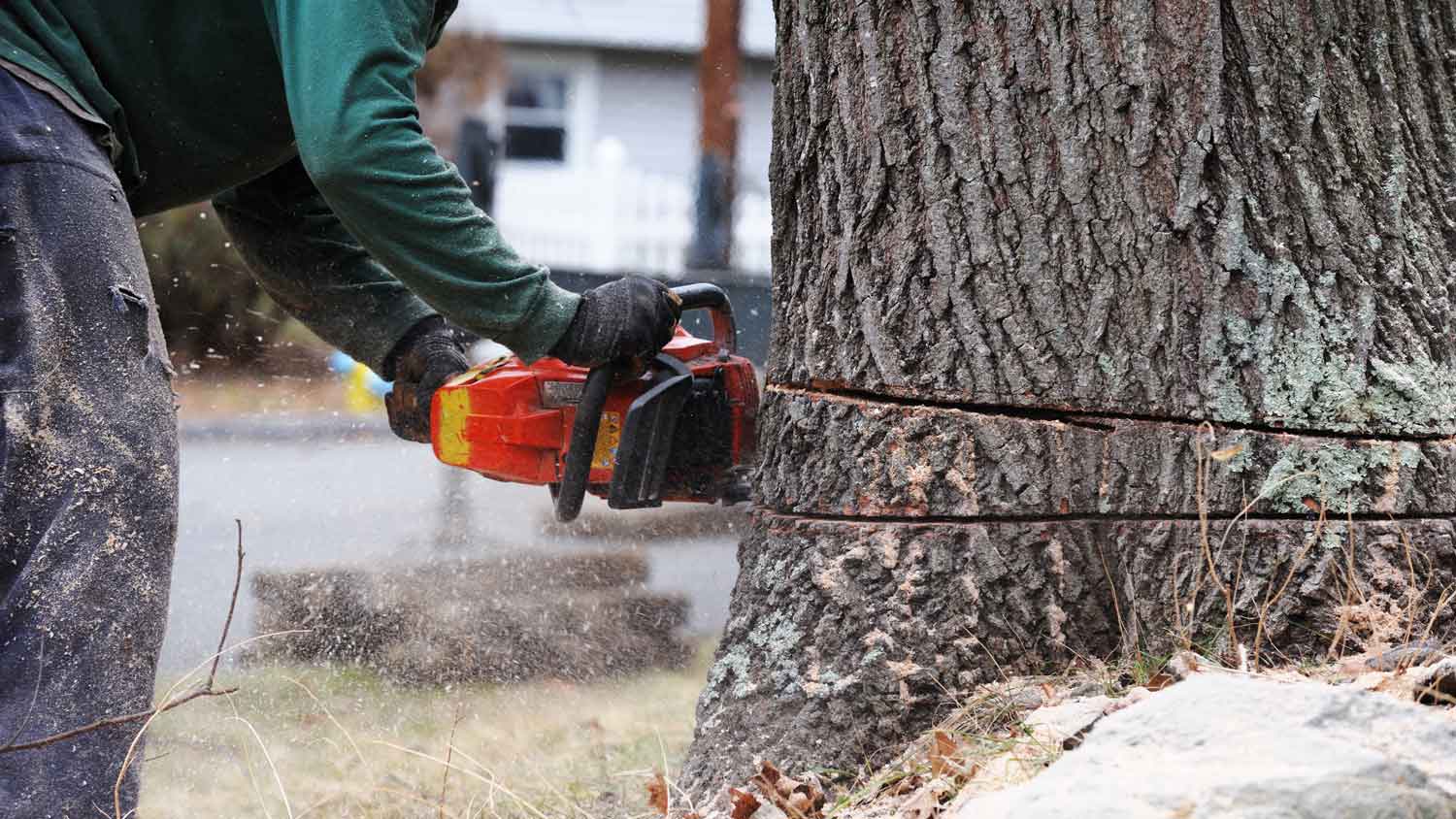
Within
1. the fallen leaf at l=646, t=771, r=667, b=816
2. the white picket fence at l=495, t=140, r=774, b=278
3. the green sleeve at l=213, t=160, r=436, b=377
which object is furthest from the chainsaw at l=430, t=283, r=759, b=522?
the white picket fence at l=495, t=140, r=774, b=278

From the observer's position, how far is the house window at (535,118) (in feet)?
53.3

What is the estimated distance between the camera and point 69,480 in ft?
5.65

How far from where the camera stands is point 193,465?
6.13 m

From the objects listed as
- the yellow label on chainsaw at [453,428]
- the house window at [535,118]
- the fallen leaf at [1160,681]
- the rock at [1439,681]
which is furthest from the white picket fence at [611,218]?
the rock at [1439,681]

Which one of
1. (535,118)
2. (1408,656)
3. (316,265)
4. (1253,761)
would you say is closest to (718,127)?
(535,118)

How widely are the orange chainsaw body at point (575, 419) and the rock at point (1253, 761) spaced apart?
118cm

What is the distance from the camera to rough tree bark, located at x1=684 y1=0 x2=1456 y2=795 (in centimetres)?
171

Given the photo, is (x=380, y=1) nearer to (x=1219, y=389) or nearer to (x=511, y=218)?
(x=1219, y=389)

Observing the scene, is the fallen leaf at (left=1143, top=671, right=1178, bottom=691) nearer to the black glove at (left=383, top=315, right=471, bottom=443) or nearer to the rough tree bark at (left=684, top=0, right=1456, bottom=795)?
the rough tree bark at (left=684, top=0, right=1456, bottom=795)

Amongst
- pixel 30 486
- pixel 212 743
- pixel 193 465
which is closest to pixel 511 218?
pixel 193 465

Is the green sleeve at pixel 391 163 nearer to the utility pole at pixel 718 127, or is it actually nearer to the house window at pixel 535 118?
the utility pole at pixel 718 127

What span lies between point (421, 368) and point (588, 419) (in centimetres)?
51

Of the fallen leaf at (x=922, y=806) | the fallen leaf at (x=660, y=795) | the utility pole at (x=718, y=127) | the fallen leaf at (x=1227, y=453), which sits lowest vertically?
the fallen leaf at (x=660, y=795)

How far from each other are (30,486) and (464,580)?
8.44 feet
